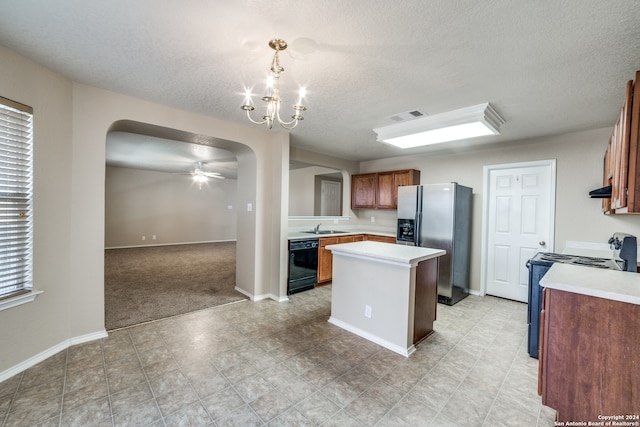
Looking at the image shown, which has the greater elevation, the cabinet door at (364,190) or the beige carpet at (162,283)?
the cabinet door at (364,190)

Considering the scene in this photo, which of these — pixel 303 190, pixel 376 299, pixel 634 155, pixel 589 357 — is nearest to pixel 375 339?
Result: pixel 376 299

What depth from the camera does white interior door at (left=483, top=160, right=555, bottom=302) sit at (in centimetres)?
375

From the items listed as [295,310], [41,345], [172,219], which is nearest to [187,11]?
[41,345]

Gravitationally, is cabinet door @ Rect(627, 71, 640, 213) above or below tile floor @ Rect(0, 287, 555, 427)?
above

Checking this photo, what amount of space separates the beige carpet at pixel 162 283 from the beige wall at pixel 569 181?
401 centimetres

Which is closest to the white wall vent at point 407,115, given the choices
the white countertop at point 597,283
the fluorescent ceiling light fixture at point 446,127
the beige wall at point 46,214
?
the fluorescent ceiling light fixture at point 446,127

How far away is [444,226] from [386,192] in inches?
59.9

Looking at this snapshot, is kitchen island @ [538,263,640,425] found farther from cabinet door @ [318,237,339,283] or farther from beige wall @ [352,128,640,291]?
cabinet door @ [318,237,339,283]

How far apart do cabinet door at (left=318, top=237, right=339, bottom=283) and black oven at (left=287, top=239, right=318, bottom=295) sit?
0.09 metres

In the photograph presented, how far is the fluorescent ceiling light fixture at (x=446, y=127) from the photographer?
8.98 feet

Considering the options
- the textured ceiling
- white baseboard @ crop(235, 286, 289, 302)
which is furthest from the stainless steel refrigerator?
white baseboard @ crop(235, 286, 289, 302)

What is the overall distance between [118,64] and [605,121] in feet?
15.8

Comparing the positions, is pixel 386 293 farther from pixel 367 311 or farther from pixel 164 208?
pixel 164 208

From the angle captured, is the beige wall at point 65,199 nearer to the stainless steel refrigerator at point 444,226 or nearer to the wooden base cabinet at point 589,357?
the stainless steel refrigerator at point 444,226
